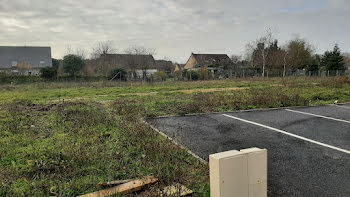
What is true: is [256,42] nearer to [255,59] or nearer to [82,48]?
[255,59]

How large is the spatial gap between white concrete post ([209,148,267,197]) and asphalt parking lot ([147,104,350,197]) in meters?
1.05

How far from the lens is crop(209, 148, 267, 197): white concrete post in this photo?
6.81ft

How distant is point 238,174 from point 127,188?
1561 millimetres

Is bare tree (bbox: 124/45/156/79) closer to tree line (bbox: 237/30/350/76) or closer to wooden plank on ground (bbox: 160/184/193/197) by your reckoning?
tree line (bbox: 237/30/350/76)

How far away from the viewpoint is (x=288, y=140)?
217 inches

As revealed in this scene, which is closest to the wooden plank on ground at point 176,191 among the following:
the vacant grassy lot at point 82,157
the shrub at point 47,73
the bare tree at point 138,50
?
the vacant grassy lot at point 82,157

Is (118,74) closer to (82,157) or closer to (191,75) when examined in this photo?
(191,75)

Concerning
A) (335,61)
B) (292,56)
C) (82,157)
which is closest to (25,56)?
(292,56)

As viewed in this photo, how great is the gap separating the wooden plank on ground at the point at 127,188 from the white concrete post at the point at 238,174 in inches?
49.9

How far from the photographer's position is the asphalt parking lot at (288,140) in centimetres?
343

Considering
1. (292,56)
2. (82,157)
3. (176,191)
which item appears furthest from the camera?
(292,56)

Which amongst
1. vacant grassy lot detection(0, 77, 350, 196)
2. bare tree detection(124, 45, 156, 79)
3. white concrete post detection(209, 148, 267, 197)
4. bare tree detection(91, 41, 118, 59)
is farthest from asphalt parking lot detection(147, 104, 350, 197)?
bare tree detection(91, 41, 118, 59)

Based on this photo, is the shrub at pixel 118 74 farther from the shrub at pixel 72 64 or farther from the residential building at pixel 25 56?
the residential building at pixel 25 56

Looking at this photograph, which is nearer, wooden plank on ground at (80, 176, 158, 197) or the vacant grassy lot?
wooden plank on ground at (80, 176, 158, 197)
